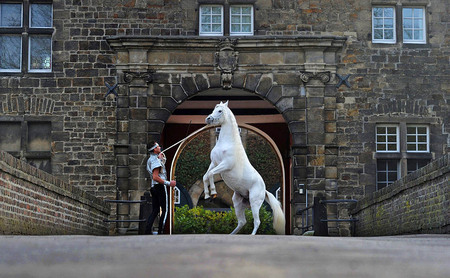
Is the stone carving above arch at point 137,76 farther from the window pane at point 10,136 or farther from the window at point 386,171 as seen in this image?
the window at point 386,171

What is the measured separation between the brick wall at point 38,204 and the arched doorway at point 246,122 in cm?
726

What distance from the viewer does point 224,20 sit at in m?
20.6

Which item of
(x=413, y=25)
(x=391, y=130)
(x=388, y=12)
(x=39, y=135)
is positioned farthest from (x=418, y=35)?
(x=39, y=135)

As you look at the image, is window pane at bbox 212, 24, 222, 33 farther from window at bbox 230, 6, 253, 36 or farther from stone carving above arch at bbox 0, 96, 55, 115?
stone carving above arch at bbox 0, 96, 55, 115

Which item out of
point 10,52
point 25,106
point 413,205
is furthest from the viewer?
point 10,52

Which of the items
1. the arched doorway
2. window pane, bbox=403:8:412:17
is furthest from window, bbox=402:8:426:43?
the arched doorway

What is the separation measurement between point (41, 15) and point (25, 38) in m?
0.67

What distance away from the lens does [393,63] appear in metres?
20.7

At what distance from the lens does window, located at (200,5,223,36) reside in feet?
67.7

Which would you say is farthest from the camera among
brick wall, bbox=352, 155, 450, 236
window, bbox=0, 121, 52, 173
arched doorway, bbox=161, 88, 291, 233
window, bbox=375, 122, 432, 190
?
arched doorway, bbox=161, 88, 291, 233

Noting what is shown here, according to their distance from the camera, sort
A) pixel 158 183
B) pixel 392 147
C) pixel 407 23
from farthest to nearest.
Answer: pixel 407 23 < pixel 392 147 < pixel 158 183

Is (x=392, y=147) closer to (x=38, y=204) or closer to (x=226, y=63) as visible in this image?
(x=226, y=63)

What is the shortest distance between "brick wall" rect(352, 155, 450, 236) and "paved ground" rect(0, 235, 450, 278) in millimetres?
6822

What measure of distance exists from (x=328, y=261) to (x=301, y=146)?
49.9 ft
